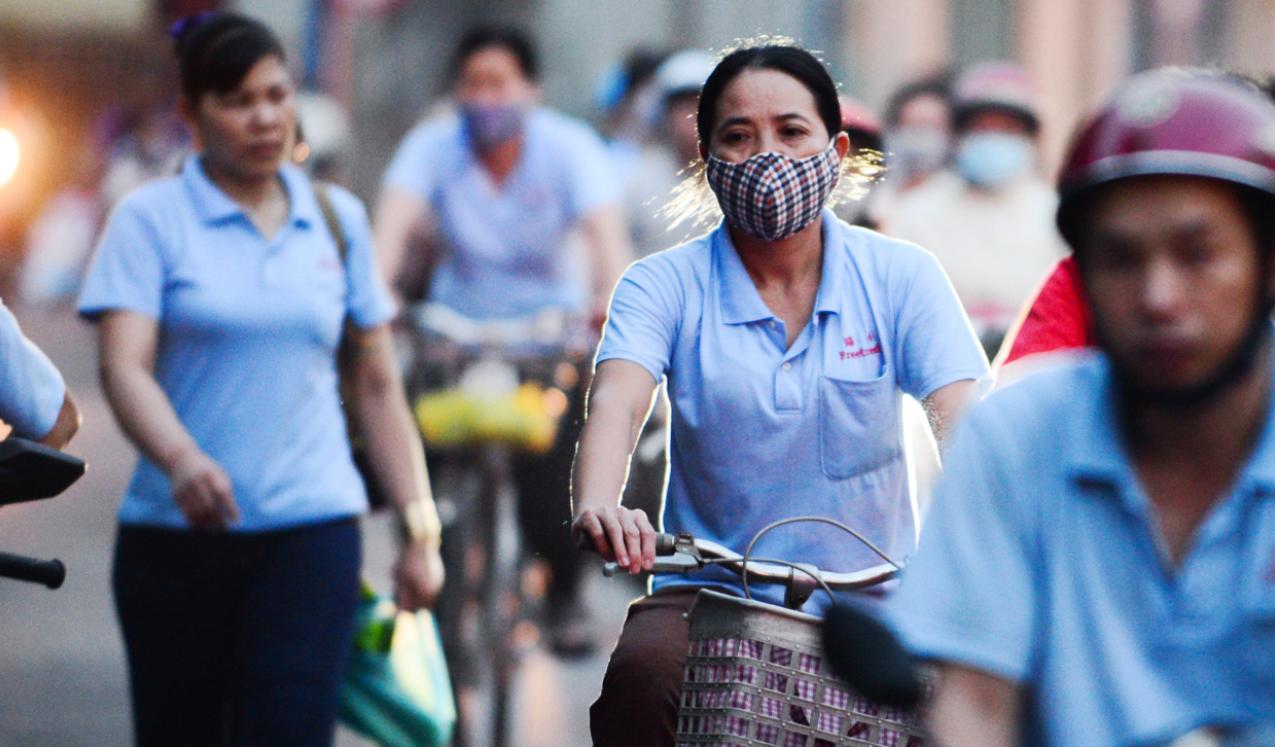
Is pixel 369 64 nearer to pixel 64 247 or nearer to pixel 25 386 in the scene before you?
pixel 64 247

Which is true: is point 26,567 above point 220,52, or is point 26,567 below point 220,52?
below

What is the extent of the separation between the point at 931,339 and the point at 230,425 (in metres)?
1.76

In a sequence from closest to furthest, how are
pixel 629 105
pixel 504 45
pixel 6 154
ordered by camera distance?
pixel 6 154 → pixel 504 45 → pixel 629 105

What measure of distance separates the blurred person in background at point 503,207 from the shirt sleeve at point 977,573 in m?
5.50

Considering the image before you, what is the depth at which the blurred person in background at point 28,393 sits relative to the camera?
375cm

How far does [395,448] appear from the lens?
18.0 ft

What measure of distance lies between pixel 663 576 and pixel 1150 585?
1.70 meters

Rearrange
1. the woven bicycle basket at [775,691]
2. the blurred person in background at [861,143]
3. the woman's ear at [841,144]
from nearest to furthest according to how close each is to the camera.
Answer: the woven bicycle basket at [775,691] < the woman's ear at [841,144] < the blurred person in background at [861,143]

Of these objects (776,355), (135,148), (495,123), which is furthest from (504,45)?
(135,148)

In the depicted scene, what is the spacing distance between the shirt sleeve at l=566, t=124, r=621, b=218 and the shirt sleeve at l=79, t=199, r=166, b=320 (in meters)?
3.23

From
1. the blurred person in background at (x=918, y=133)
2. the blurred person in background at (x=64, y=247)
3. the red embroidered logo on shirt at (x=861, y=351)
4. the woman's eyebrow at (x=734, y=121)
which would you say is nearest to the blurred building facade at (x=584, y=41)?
the blurred person in background at (x=64, y=247)

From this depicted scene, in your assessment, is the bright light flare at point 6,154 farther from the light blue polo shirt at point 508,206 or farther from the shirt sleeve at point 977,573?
the light blue polo shirt at point 508,206

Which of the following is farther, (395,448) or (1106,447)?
(395,448)

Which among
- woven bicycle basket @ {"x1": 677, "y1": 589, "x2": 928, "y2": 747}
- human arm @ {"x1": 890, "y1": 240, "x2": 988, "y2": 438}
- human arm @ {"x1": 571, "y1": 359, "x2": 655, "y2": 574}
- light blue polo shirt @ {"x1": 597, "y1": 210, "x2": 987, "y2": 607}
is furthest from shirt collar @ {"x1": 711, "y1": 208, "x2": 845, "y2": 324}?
woven bicycle basket @ {"x1": 677, "y1": 589, "x2": 928, "y2": 747}
